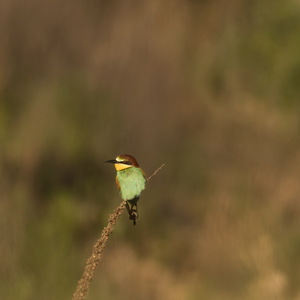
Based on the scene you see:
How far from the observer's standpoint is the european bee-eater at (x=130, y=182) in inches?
54.9

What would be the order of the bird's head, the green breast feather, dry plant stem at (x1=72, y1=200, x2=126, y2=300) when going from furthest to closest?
the bird's head → the green breast feather → dry plant stem at (x1=72, y1=200, x2=126, y2=300)

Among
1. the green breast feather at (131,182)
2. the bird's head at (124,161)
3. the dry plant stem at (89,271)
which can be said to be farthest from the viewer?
the bird's head at (124,161)

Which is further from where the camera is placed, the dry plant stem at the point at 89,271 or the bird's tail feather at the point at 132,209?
the bird's tail feather at the point at 132,209

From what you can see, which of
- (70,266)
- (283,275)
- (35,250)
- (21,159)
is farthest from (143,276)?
(21,159)

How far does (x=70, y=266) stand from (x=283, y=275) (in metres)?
1.14

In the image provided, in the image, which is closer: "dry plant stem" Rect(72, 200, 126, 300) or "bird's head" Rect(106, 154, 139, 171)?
"dry plant stem" Rect(72, 200, 126, 300)

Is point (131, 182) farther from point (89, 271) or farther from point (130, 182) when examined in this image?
point (89, 271)

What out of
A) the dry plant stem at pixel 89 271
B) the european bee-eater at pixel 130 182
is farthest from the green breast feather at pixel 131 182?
the dry plant stem at pixel 89 271

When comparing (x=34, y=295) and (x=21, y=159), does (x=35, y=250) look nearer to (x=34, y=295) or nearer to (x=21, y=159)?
(x=34, y=295)

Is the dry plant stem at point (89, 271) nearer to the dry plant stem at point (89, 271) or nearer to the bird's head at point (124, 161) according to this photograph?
the dry plant stem at point (89, 271)

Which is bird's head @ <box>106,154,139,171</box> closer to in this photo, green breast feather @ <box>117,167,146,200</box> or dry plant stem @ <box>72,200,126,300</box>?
green breast feather @ <box>117,167,146,200</box>

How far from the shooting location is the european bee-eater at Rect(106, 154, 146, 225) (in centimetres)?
139

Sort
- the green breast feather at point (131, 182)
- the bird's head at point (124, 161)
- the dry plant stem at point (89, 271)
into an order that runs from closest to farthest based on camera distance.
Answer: the dry plant stem at point (89, 271), the green breast feather at point (131, 182), the bird's head at point (124, 161)

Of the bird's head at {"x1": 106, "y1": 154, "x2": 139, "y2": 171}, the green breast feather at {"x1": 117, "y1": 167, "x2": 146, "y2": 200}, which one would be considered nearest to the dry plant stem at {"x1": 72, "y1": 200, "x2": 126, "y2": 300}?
the green breast feather at {"x1": 117, "y1": 167, "x2": 146, "y2": 200}
